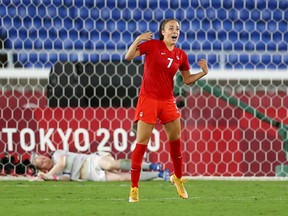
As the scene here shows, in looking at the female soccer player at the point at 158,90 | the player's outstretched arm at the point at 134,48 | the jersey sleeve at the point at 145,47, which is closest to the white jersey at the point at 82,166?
the female soccer player at the point at 158,90

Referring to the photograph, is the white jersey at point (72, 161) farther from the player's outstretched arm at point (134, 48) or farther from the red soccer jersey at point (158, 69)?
the player's outstretched arm at point (134, 48)

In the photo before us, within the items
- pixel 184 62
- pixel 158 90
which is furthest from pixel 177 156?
pixel 184 62

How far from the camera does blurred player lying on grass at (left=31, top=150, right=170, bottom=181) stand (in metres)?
7.40

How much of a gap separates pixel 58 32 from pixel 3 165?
238 centimetres

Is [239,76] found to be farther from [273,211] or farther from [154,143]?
[273,211]

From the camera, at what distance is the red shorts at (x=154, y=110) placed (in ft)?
18.3

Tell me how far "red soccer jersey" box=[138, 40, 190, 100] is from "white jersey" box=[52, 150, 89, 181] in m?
1.89

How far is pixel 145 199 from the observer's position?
567 cm

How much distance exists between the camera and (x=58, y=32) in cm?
979

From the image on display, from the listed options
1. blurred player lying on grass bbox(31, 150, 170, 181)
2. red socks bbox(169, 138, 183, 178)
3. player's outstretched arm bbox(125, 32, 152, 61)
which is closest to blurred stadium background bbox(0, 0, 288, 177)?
blurred player lying on grass bbox(31, 150, 170, 181)

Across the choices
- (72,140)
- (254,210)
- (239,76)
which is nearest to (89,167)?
(72,140)

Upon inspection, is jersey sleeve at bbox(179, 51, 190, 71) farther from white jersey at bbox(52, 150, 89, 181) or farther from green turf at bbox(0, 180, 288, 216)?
white jersey at bbox(52, 150, 89, 181)

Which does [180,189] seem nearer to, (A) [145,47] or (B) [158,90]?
(B) [158,90]

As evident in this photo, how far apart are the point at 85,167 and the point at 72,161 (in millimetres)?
108
